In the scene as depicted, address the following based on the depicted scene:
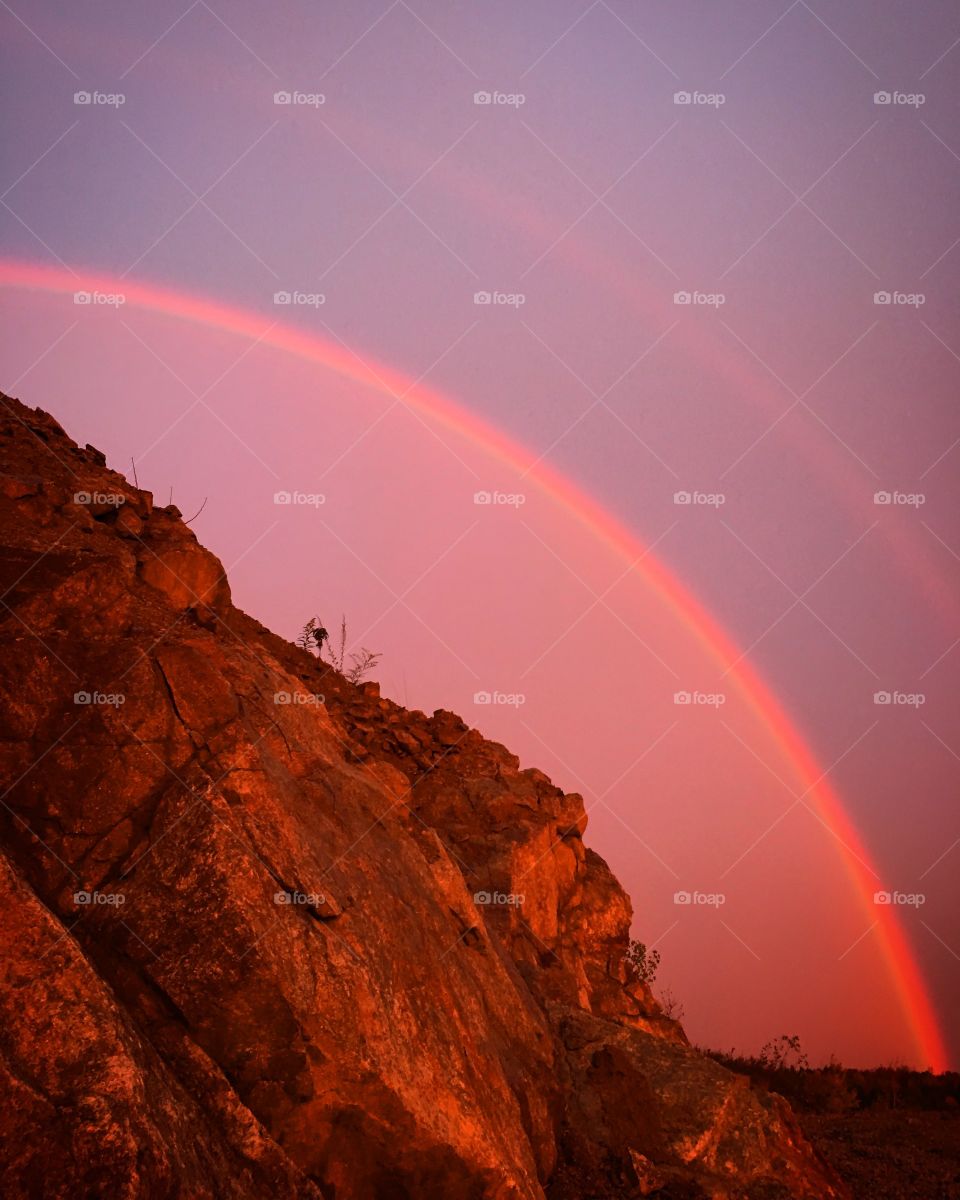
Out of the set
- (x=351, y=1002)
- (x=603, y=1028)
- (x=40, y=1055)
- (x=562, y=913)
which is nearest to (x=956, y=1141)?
(x=562, y=913)

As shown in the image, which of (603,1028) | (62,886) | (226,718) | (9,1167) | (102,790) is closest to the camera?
(9,1167)

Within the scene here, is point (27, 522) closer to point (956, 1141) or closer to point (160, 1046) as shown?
point (160, 1046)

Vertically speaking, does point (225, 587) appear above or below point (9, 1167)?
above

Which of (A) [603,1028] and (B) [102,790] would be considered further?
(A) [603,1028]

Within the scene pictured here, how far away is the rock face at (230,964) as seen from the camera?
22.5ft

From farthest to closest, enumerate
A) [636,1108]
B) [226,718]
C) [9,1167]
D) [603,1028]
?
[603,1028] < [636,1108] < [226,718] < [9,1167]

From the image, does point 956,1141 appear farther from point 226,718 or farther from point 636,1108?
point 226,718

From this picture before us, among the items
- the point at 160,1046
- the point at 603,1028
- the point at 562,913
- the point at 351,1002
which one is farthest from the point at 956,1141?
the point at 160,1046

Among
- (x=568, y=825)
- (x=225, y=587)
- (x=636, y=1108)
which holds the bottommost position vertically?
(x=636, y=1108)

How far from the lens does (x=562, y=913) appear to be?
65.6ft

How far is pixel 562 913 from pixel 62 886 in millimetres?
13388

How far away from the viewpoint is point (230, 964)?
27.2 feet

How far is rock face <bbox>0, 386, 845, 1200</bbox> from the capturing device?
22.5ft

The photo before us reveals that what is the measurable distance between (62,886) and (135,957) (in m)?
0.95
